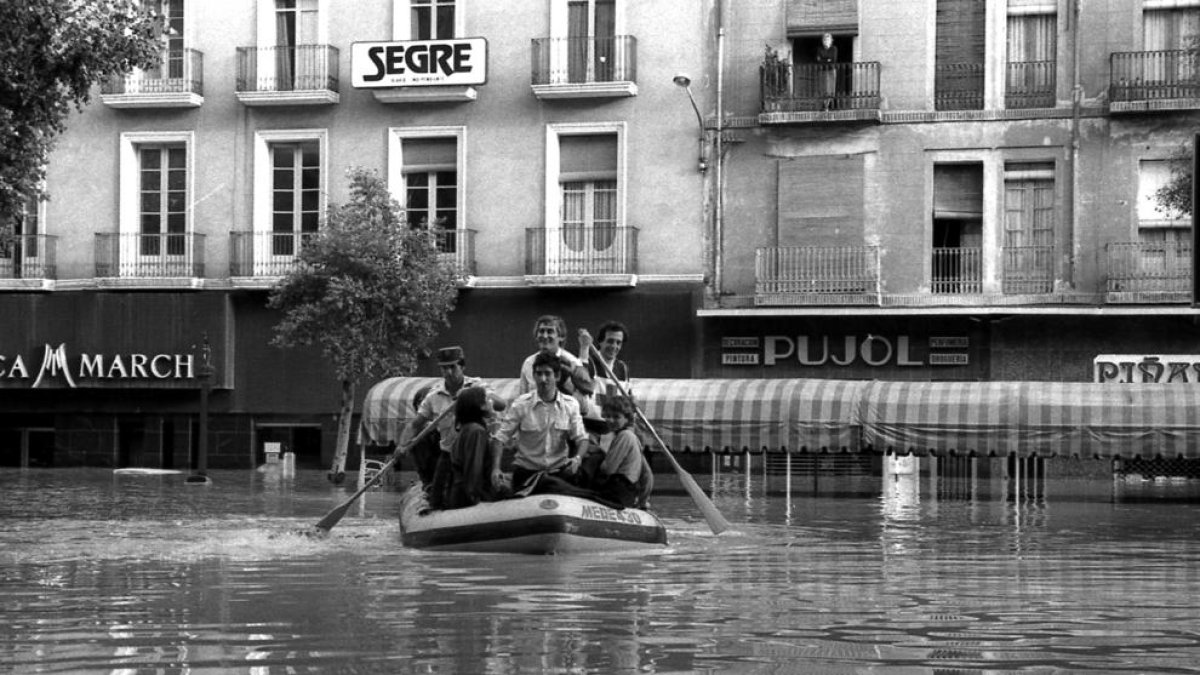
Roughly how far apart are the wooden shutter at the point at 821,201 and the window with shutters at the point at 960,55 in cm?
224

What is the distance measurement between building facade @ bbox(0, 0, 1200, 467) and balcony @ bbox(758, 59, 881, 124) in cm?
6

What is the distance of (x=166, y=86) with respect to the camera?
142 feet

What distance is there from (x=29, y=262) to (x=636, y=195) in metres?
13.8

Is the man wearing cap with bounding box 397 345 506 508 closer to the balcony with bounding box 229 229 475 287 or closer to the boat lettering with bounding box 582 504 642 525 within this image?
the boat lettering with bounding box 582 504 642 525

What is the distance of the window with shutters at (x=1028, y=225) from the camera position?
39312mm

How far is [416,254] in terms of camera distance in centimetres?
3831

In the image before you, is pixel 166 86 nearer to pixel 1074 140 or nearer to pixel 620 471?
pixel 1074 140

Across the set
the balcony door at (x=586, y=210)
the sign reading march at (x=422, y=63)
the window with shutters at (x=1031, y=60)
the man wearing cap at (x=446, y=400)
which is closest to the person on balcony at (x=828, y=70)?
the window with shutters at (x=1031, y=60)

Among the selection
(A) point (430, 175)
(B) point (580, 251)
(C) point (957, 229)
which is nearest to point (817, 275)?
(C) point (957, 229)

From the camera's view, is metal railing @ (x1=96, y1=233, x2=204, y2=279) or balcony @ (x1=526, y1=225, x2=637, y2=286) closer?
balcony @ (x1=526, y1=225, x2=637, y2=286)

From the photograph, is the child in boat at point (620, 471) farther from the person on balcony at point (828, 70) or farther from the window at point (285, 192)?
the window at point (285, 192)

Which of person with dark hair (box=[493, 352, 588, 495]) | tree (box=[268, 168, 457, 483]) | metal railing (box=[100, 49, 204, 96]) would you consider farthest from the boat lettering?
metal railing (box=[100, 49, 204, 96])

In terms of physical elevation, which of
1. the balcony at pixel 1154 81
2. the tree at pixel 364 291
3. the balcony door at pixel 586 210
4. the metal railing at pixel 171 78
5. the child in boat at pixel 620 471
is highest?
the metal railing at pixel 171 78

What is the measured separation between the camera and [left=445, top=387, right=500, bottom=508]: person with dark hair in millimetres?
17125
